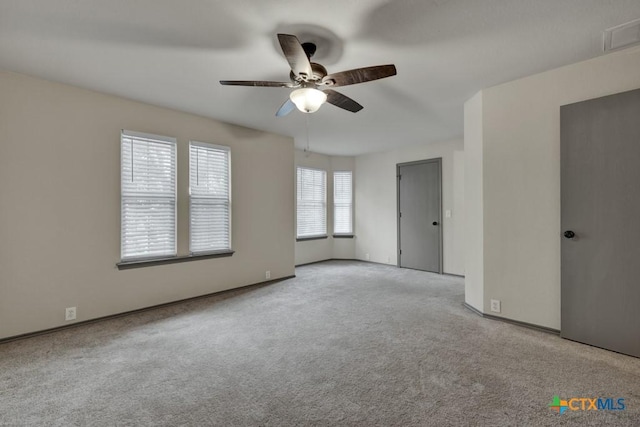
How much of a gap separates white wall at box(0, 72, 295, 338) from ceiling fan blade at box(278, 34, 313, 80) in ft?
8.13

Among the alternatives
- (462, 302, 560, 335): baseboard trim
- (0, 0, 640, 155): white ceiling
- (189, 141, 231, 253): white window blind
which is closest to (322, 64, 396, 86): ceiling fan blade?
(0, 0, 640, 155): white ceiling

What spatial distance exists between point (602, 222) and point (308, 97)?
2699 millimetres

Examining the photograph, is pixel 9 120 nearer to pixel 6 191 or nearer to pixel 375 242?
pixel 6 191

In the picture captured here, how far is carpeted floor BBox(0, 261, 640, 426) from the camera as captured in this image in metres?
1.76

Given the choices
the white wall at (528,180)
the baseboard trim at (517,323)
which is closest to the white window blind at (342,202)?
the baseboard trim at (517,323)

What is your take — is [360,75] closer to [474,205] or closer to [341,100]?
[341,100]

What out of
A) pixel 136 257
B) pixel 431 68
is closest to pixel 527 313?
pixel 431 68

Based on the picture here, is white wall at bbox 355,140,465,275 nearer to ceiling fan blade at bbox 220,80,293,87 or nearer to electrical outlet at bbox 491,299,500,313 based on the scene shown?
electrical outlet at bbox 491,299,500,313

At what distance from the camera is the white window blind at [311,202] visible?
6488mm

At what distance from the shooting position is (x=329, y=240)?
714 centimetres

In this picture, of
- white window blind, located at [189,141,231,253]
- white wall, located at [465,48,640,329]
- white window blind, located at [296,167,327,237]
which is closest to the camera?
white wall, located at [465,48,640,329]

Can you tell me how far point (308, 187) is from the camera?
663cm

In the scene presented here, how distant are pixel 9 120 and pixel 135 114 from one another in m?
1.09

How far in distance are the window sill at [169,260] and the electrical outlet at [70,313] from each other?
0.57 metres
